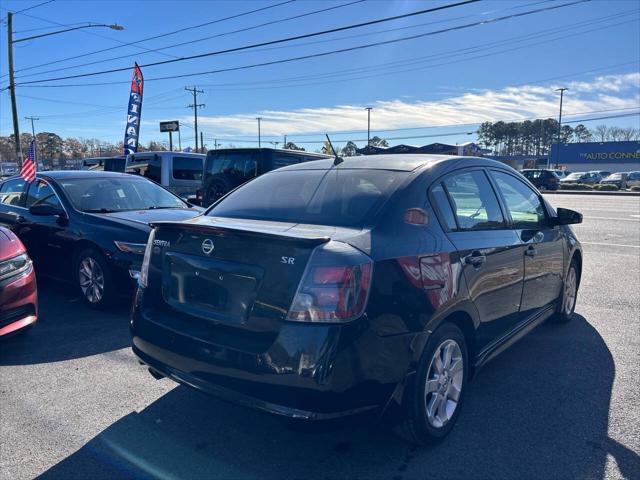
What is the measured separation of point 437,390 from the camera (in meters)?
2.86

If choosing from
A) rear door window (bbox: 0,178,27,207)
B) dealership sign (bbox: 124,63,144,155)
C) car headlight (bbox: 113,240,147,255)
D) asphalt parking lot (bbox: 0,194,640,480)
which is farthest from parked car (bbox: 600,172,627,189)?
rear door window (bbox: 0,178,27,207)

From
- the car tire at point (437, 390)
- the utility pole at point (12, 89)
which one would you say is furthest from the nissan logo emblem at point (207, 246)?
the utility pole at point (12, 89)

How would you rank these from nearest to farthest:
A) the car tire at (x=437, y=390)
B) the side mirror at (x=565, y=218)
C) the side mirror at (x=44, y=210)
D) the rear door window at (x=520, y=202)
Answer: the car tire at (x=437, y=390) < the rear door window at (x=520, y=202) < the side mirror at (x=565, y=218) < the side mirror at (x=44, y=210)

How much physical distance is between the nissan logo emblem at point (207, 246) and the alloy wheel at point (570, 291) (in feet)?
12.0

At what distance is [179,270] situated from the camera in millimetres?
2855

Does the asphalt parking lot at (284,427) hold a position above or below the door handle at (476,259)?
below

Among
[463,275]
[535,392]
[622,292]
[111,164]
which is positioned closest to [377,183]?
[463,275]

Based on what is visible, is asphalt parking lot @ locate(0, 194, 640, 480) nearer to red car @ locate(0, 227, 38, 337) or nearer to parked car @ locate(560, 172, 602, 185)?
red car @ locate(0, 227, 38, 337)

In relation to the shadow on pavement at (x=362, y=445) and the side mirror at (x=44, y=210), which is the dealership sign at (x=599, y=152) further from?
the shadow on pavement at (x=362, y=445)

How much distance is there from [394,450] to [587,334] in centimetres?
298

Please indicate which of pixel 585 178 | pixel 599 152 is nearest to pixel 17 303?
pixel 585 178

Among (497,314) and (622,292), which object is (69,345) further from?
(622,292)

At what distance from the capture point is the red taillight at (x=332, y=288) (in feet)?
7.59

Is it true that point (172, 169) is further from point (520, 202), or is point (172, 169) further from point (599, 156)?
point (599, 156)
